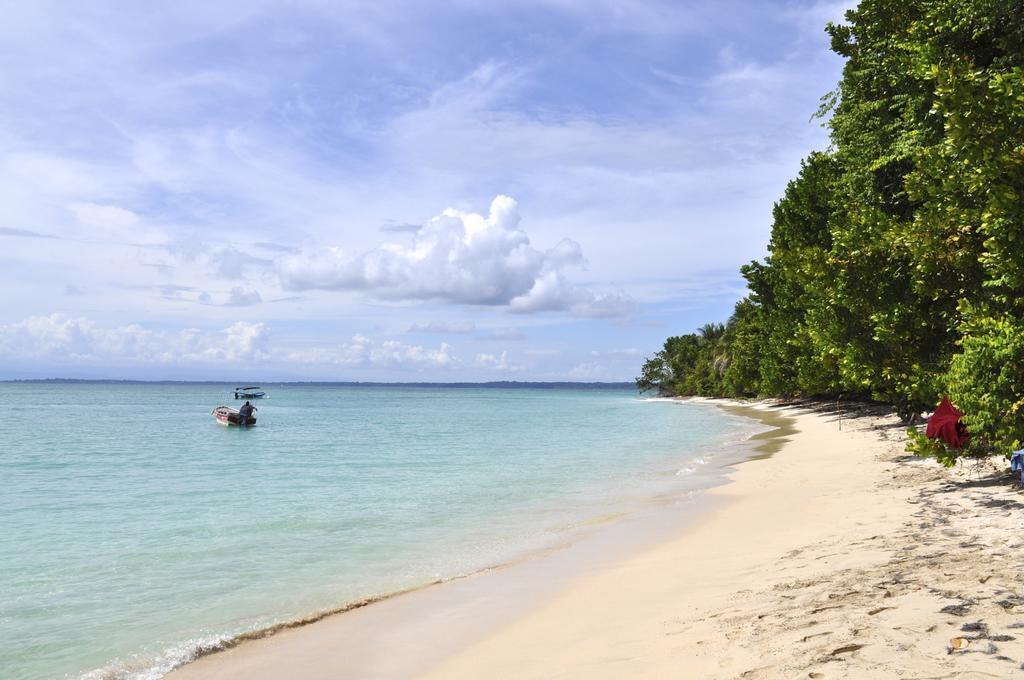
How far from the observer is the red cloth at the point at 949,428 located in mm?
14828

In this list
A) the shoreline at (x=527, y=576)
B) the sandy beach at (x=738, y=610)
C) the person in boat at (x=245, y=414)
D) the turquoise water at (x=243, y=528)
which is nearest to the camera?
the sandy beach at (x=738, y=610)

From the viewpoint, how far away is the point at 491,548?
14.7m

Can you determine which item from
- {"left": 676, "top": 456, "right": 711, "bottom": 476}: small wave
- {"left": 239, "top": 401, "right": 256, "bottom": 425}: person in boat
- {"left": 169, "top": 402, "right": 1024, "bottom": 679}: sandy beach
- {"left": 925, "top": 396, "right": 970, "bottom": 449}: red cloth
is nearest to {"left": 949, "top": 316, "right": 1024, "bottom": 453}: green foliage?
{"left": 169, "top": 402, "right": 1024, "bottom": 679}: sandy beach

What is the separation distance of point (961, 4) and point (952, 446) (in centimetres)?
1102

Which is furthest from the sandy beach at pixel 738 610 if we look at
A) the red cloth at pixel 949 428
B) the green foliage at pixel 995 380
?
the green foliage at pixel 995 380

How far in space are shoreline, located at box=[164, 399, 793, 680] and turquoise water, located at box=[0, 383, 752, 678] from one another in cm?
46

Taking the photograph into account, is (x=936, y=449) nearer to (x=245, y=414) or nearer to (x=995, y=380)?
(x=995, y=380)

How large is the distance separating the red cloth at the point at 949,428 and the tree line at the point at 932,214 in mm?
666

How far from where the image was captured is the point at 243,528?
1784cm

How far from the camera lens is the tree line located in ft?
35.9

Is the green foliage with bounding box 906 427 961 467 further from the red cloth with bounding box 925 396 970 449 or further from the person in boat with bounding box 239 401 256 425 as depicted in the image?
the person in boat with bounding box 239 401 256 425

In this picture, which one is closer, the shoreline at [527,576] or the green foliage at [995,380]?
the shoreline at [527,576]

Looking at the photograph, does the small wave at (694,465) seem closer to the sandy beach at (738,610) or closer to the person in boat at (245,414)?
the sandy beach at (738,610)

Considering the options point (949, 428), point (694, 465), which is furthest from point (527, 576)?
point (694, 465)
